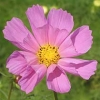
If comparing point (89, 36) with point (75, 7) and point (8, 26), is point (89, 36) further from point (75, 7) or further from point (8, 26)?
point (75, 7)

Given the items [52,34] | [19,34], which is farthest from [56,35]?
[19,34]

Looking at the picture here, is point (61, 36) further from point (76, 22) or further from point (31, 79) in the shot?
point (76, 22)

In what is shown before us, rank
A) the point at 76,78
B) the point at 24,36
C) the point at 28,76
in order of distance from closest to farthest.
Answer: the point at 28,76 < the point at 24,36 < the point at 76,78

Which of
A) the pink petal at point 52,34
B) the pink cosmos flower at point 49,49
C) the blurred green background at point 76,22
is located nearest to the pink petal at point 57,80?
the pink cosmos flower at point 49,49

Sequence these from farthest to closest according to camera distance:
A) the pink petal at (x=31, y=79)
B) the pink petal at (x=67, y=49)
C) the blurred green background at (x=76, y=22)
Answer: the blurred green background at (x=76, y=22)
the pink petal at (x=67, y=49)
the pink petal at (x=31, y=79)

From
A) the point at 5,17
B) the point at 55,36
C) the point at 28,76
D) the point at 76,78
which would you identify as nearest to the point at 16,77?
the point at 28,76

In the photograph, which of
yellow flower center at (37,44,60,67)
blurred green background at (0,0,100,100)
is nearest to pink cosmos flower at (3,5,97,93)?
yellow flower center at (37,44,60,67)

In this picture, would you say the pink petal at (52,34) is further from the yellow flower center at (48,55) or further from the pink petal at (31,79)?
the pink petal at (31,79)

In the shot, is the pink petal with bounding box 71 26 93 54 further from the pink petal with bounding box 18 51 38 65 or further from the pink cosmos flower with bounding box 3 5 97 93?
the pink petal with bounding box 18 51 38 65
